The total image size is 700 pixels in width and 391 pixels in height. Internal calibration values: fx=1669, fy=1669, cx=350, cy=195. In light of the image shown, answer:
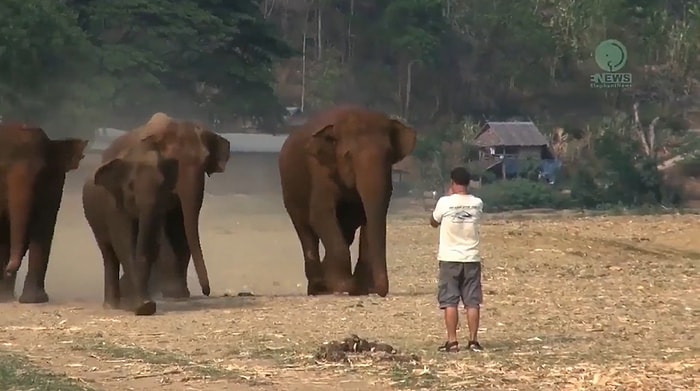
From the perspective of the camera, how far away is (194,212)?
19703mm

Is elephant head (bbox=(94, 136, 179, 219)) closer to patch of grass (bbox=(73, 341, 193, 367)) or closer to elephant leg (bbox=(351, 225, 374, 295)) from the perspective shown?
elephant leg (bbox=(351, 225, 374, 295))

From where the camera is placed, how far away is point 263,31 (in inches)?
2254

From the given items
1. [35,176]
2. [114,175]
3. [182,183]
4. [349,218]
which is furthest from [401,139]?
[35,176]

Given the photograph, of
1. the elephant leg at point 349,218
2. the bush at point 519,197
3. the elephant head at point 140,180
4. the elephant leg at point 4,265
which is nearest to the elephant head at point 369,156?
the elephant leg at point 349,218

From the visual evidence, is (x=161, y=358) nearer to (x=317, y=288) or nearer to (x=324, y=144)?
(x=324, y=144)

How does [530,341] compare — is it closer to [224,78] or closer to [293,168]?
[293,168]

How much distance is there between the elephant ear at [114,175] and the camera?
18219mm

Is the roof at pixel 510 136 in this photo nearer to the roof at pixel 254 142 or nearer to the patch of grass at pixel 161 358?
the roof at pixel 254 142

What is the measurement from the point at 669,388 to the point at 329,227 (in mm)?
8983

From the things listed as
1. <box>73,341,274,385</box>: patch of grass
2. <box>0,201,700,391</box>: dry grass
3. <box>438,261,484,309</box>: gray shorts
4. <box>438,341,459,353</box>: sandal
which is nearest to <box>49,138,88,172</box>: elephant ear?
<box>0,201,700,391</box>: dry grass

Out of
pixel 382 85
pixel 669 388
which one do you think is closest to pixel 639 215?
pixel 669 388

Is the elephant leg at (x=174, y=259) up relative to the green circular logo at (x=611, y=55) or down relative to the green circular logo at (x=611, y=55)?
down

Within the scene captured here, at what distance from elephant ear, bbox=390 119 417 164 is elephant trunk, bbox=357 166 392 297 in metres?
0.58

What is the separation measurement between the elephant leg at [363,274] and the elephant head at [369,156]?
1.40 ft
